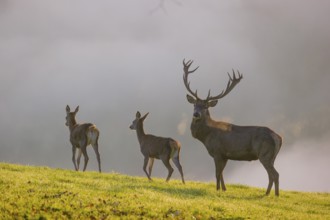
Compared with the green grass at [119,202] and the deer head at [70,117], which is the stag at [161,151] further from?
the deer head at [70,117]

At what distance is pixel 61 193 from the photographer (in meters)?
14.6

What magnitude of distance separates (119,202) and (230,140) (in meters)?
7.50

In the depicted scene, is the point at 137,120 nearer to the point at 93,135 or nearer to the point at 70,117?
the point at 93,135

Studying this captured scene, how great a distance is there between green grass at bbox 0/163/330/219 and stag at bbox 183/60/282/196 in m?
1.54

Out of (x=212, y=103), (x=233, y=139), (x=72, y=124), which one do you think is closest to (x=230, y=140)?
(x=233, y=139)

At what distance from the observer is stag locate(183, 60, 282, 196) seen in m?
19.9

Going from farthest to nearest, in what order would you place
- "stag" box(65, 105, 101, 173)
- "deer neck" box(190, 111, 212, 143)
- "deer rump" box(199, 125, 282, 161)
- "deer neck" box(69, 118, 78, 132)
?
1. "deer neck" box(69, 118, 78, 132)
2. "stag" box(65, 105, 101, 173)
3. "deer neck" box(190, 111, 212, 143)
4. "deer rump" box(199, 125, 282, 161)

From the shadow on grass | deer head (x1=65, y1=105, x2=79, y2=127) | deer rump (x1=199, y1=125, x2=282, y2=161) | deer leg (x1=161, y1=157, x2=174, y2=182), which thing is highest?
deer head (x1=65, y1=105, x2=79, y2=127)

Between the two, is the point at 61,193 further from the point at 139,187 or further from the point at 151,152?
the point at 151,152

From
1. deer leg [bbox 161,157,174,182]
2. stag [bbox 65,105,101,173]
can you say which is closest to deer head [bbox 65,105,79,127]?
stag [bbox 65,105,101,173]

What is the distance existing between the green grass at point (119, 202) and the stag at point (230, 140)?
154cm

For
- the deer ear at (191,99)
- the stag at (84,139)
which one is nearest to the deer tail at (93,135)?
the stag at (84,139)

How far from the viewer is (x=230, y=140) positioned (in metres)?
20.4

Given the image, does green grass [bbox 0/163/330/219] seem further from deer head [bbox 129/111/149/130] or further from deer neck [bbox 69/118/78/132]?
deer neck [bbox 69/118/78/132]
